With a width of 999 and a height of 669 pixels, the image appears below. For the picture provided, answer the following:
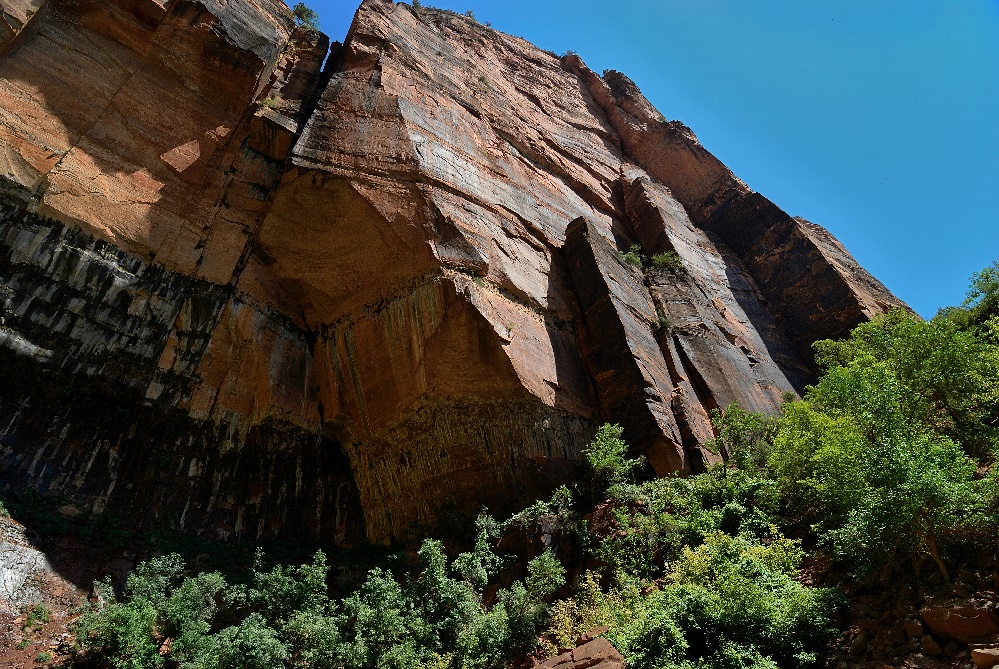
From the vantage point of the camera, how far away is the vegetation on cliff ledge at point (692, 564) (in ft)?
25.7

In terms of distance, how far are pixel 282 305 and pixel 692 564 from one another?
12316mm

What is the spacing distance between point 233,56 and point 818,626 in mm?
19625

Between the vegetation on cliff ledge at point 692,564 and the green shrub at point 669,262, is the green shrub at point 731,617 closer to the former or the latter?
the vegetation on cliff ledge at point 692,564

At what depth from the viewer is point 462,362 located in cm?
1465

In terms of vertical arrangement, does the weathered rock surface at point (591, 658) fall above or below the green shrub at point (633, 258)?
below

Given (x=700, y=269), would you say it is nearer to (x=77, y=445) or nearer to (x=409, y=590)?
(x=409, y=590)

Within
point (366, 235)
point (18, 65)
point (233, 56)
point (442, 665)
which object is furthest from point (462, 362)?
point (18, 65)

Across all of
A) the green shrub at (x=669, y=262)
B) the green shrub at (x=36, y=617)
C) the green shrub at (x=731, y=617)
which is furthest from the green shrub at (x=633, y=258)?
the green shrub at (x=36, y=617)

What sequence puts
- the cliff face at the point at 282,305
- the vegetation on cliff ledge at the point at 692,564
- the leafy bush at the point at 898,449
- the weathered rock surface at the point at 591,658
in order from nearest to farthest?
1. the leafy bush at the point at 898,449
2. the vegetation on cliff ledge at the point at 692,564
3. the weathered rock surface at the point at 591,658
4. the cliff face at the point at 282,305

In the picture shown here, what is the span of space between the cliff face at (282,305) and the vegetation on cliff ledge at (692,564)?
2.32m

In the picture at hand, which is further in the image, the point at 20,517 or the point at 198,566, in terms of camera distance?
the point at 198,566

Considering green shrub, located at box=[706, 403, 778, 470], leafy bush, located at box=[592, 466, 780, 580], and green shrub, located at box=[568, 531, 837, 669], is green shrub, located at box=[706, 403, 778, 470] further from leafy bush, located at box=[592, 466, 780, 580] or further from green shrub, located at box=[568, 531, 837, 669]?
green shrub, located at box=[568, 531, 837, 669]

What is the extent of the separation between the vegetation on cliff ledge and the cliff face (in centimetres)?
232

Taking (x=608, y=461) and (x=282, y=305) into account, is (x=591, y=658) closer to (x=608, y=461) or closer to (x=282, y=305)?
(x=608, y=461)
